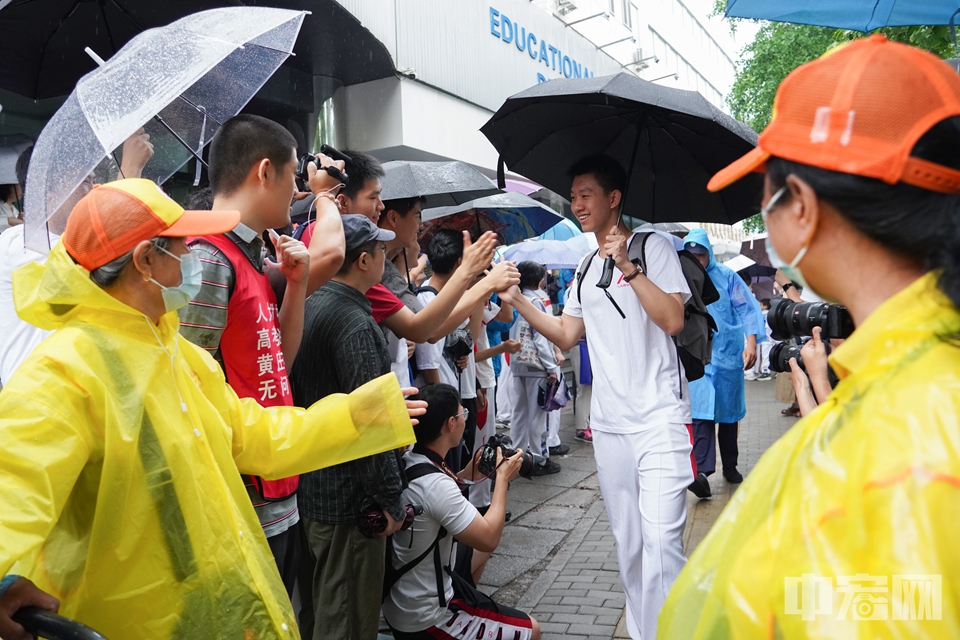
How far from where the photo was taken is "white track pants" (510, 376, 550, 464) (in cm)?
779

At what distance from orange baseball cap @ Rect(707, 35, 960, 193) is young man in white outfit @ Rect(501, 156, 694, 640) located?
7.39 feet

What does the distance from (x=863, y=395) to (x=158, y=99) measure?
2.28 m

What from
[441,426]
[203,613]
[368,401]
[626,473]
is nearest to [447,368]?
[441,426]

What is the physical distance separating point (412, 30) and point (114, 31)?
769cm

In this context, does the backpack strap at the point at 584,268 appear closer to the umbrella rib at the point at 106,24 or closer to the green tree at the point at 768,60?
the umbrella rib at the point at 106,24

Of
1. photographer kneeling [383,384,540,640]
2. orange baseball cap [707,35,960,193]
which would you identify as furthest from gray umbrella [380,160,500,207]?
orange baseball cap [707,35,960,193]

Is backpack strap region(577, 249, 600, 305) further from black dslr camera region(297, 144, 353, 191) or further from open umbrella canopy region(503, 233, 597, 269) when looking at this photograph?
open umbrella canopy region(503, 233, 597, 269)

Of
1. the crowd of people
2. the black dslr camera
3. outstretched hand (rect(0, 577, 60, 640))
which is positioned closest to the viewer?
the crowd of people

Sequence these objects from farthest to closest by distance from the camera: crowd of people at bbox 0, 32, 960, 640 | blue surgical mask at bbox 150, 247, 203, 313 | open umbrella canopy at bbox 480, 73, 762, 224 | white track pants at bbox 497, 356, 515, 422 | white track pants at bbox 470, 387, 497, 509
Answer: white track pants at bbox 497, 356, 515, 422
white track pants at bbox 470, 387, 497, 509
open umbrella canopy at bbox 480, 73, 762, 224
blue surgical mask at bbox 150, 247, 203, 313
crowd of people at bbox 0, 32, 960, 640

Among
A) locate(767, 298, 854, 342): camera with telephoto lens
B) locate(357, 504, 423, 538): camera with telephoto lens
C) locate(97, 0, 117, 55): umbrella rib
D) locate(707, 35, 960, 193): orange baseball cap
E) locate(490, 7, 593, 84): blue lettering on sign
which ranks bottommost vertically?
locate(357, 504, 423, 538): camera with telephoto lens

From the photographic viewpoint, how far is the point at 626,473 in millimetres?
3666

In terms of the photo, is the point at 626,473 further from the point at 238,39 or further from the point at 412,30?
the point at 412,30

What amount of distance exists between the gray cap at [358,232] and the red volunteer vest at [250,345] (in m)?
0.63

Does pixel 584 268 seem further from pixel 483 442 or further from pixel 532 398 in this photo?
pixel 532 398
